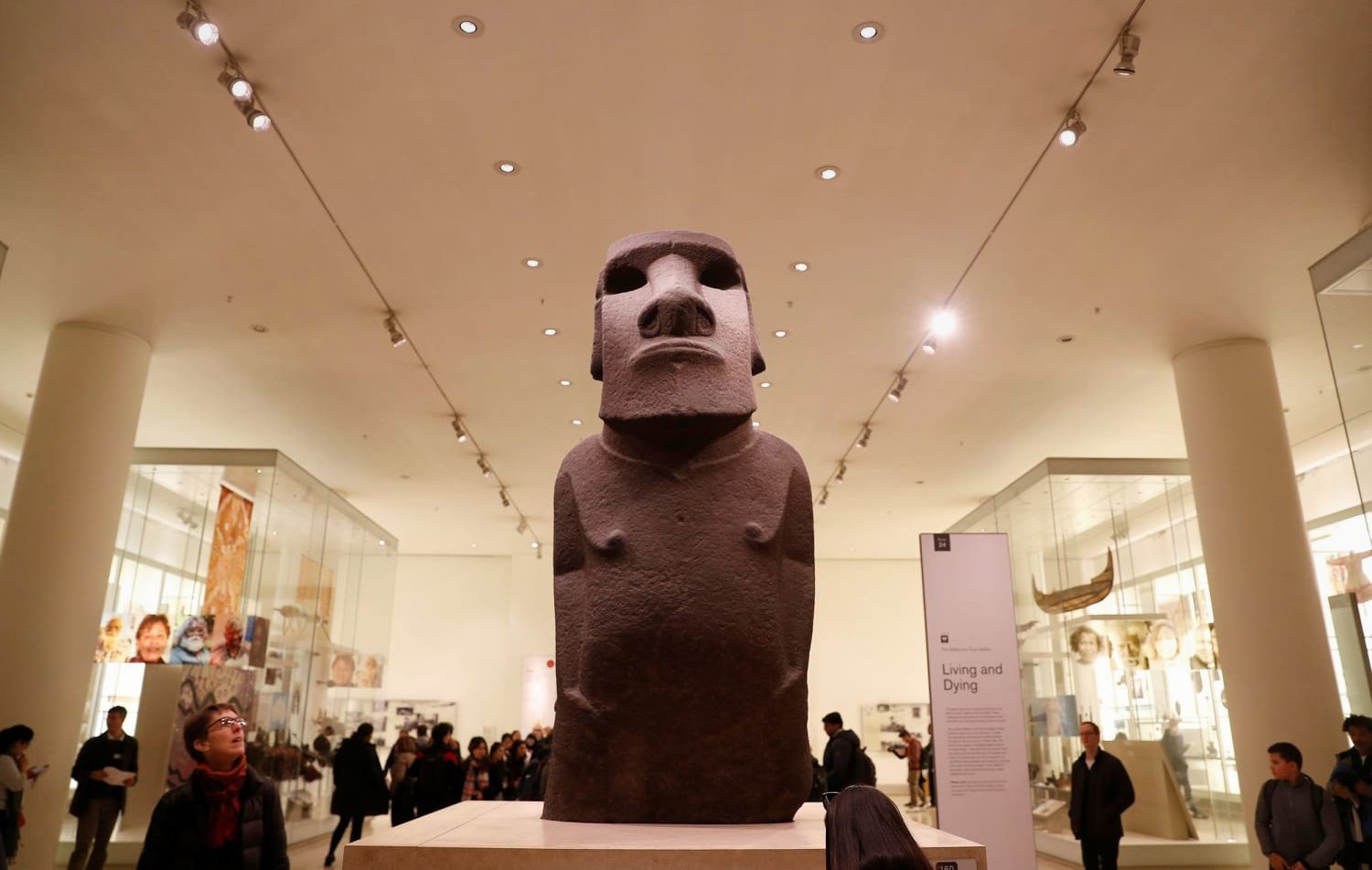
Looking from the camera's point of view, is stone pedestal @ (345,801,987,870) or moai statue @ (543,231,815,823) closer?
stone pedestal @ (345,801,987,870)

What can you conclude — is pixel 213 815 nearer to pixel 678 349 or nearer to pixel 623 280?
Answer: pixel 678 349

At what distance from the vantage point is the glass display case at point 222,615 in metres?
10.4

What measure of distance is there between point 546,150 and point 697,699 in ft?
14.9

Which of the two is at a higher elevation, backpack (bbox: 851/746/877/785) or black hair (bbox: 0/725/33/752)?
black hair (bbox: 0/725/33/752)

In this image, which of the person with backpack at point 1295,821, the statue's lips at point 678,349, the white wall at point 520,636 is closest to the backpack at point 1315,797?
the person with backpack at point 1295,821

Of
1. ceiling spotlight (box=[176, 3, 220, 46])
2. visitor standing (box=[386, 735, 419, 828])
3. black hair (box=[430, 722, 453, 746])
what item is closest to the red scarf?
ceiling spotlight (box=[176, 3, 220, 46])

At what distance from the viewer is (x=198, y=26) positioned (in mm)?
5309

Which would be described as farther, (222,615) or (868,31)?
(222,615)

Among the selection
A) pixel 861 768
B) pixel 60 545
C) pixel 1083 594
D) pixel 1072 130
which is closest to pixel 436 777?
pixel 60 545

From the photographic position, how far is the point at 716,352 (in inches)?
148

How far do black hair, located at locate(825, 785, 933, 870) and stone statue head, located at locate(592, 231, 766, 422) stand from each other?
6.22ft

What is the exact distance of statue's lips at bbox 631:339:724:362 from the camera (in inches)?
146

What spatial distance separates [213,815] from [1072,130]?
585 cm

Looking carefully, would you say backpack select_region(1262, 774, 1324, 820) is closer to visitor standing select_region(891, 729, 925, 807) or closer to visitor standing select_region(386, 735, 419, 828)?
visitor standing select_region(386, 735, 419, 828)
